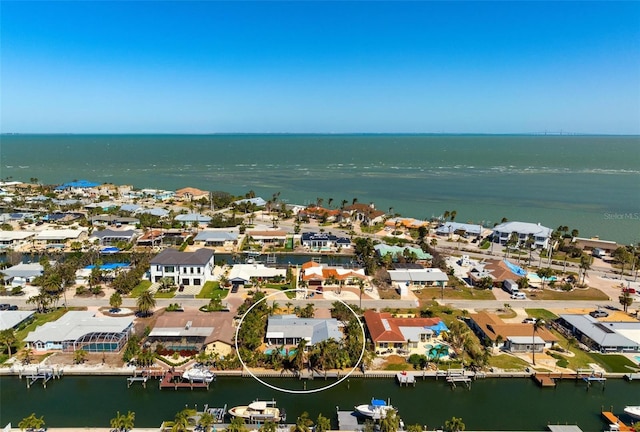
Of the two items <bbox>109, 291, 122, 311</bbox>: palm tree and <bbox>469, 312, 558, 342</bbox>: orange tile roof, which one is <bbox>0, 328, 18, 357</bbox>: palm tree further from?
<bbox>469, 312, 558, 342</bbox>: orange tile roof

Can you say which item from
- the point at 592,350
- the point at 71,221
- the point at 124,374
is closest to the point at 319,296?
the point at 124,374

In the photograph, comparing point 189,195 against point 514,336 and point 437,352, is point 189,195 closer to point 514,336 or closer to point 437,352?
point 437,352

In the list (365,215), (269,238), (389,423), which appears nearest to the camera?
(389,423)

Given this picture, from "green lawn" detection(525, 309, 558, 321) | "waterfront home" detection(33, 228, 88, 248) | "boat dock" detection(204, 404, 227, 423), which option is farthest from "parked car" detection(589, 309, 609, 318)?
"waterfront home" detection(33, 228, 88, 248)

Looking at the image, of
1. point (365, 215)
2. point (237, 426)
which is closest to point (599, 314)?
point (237, 426)

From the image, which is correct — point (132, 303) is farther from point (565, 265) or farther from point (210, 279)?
point (565, 265)

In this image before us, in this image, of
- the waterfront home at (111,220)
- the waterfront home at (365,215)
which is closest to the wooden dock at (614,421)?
the waterfront home at (365,215)
